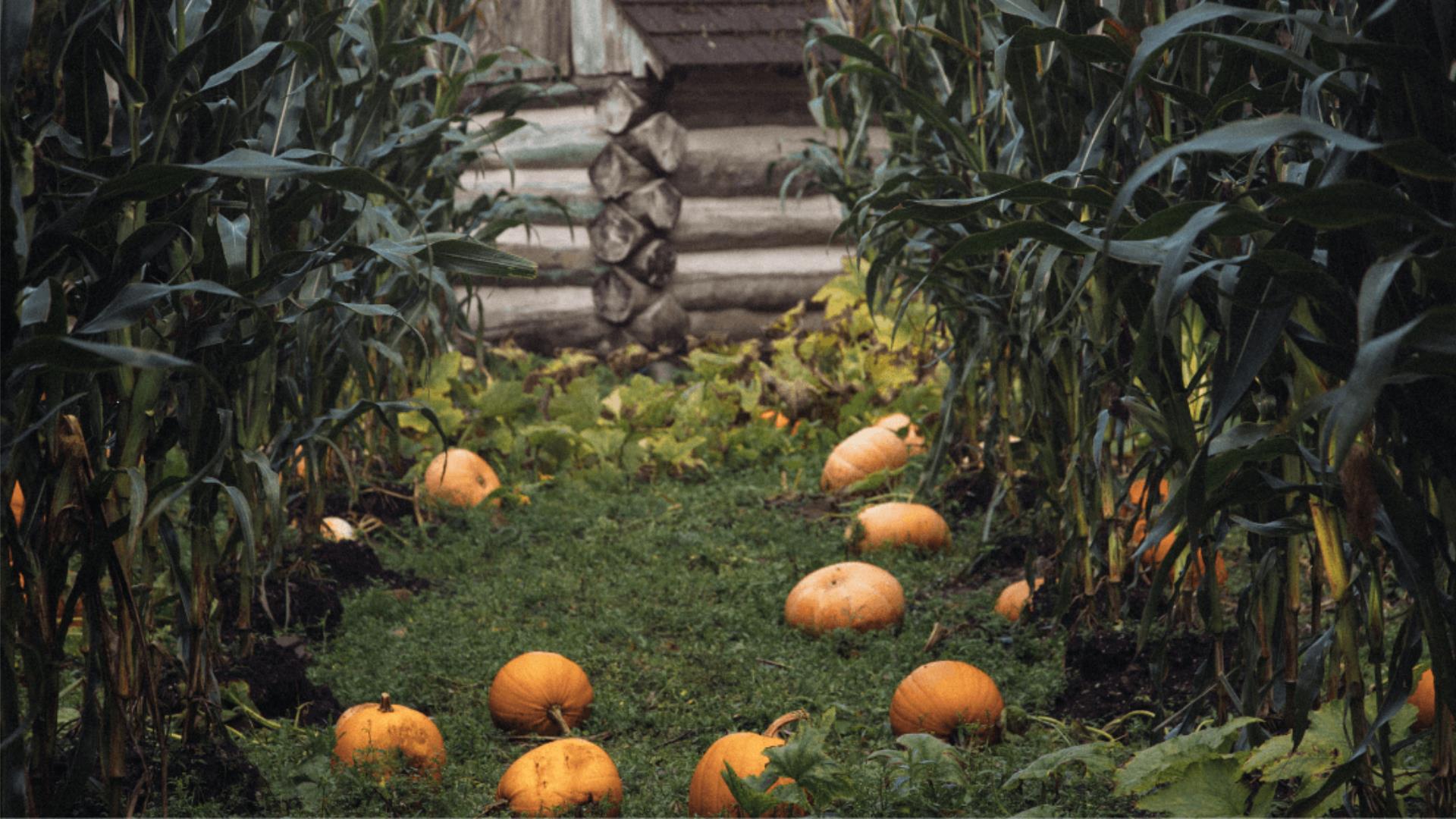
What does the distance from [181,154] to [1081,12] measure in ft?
5.30

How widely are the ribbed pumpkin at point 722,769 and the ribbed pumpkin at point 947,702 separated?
0.37 meters

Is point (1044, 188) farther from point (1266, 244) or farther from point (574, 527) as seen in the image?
point (574, 527)

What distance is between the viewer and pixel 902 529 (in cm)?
380

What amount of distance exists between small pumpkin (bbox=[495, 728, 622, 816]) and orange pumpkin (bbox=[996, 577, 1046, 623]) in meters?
1.39

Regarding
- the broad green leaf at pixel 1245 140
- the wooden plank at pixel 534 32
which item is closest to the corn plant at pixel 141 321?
the broad green leaf at pixel 1245 140

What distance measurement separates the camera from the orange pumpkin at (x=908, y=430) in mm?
4793

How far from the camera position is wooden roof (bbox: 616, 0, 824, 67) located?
7492 millimetres

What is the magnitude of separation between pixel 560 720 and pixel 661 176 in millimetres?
5800

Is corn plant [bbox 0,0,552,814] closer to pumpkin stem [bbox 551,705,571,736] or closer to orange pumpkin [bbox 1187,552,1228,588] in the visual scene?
pumpkin stem [bbox 551,705,571,736]

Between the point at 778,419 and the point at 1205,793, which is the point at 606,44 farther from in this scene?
the point at 1205,793

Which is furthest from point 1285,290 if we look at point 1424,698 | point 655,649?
point 655,649

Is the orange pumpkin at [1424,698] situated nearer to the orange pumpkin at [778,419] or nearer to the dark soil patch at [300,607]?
the dark soil patch at [300,607]

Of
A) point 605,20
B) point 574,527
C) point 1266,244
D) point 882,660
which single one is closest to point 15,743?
point 1266,244

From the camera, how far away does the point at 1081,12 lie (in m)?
2.09
